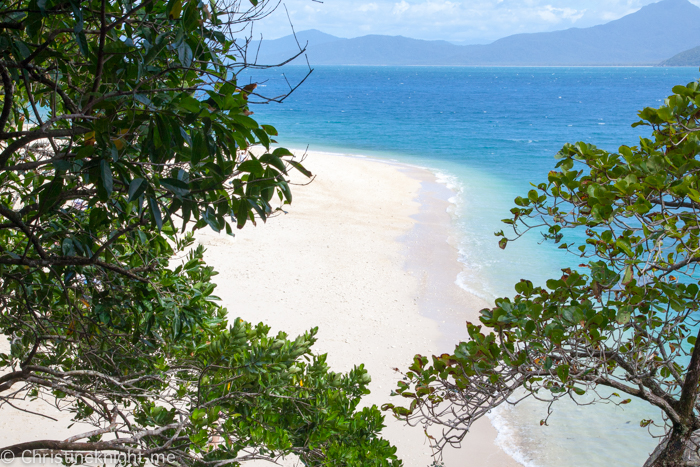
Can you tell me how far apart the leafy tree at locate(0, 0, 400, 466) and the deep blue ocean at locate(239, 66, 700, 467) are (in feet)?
1.66

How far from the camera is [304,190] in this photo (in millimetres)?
18031

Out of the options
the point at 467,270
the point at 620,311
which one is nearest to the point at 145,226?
the point at 620,311

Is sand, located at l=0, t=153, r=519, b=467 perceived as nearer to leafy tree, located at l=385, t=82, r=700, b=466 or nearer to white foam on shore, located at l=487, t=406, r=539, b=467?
white foam on shore, located at l=487, t=406, r=539, b=467

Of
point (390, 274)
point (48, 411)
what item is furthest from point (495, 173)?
point (48, 411)

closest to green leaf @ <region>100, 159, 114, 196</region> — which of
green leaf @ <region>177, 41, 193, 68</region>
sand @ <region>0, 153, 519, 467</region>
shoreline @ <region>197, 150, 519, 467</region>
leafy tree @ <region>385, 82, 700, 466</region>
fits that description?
green leaf @ <region>177, 41, 193, 68</region>

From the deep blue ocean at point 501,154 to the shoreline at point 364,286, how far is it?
71 cm

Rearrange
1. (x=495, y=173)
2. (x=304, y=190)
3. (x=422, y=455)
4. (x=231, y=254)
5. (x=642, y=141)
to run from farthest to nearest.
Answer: (x=495, y=173), (x=304, y=190), (x=231, y=254), (x=422, y=455), (x=642, y=141)

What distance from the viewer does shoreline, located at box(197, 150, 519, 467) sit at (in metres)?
7.65

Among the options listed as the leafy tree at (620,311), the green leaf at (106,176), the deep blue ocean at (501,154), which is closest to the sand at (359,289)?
the deep blue ocean at (501,154)

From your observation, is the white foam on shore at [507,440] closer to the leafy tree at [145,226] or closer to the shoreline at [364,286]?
the shoreline at [364,286]

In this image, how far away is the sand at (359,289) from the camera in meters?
6.61

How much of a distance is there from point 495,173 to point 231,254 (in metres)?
16.9

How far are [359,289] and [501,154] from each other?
22348 millimetres

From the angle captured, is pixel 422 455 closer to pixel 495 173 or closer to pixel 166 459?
pixel 166 459
